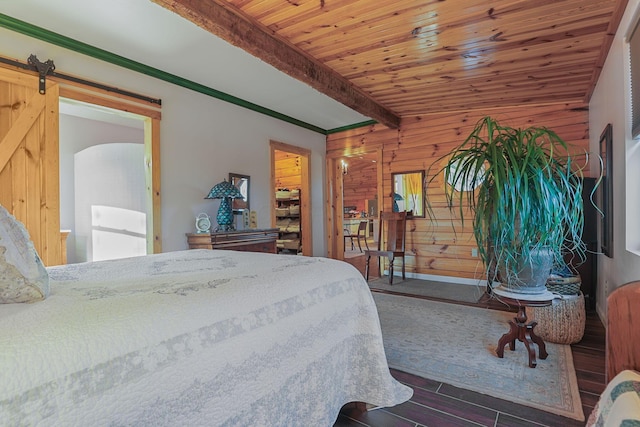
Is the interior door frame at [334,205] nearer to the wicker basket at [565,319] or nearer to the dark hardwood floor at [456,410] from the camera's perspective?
the wicker basket at [565,319]

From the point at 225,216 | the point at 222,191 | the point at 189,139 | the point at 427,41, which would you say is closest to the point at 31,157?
the point at 189,139

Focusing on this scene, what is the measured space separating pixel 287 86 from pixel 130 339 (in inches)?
138

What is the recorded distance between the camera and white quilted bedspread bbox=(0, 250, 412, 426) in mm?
612

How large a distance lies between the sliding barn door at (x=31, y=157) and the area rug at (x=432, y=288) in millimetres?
3417

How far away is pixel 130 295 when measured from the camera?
93 cm

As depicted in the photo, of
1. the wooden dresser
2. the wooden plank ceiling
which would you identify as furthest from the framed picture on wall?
the wooden dresser

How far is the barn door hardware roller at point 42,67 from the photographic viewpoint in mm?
2471

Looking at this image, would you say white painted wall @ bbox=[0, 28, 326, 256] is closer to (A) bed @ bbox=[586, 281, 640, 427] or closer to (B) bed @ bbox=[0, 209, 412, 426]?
(B) bed @ bbox=[0, 209, 412, 426]

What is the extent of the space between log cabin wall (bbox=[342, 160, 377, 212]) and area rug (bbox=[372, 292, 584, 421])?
6.90m

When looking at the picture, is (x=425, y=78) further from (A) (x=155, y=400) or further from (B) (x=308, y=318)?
(A) (x=155, y=400)

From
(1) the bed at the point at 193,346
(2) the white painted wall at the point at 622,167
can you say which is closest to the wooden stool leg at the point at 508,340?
(2) the white painted wall at the point at 622,167

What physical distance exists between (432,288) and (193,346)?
3.82 meters

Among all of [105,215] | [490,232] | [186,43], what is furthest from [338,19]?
[105,215]

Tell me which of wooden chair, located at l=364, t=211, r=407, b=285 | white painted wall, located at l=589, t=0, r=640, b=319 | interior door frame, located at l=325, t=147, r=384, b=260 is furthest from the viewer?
interior door frame, located at l=325, t=147, r=384, b=260
